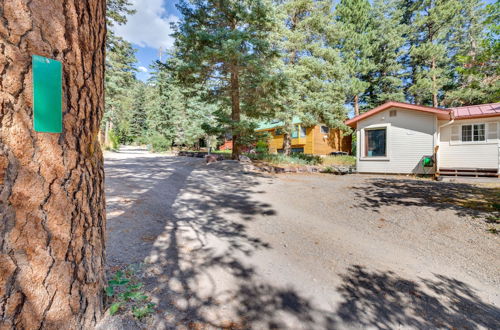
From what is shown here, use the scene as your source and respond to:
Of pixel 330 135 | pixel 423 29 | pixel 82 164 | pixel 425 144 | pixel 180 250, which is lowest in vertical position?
pixel 180 250

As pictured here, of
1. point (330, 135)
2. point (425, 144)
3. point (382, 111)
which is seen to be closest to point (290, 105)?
point (382, 111)

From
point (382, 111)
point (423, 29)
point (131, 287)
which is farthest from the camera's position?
point (423, 29)

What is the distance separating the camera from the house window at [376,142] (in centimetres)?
1131

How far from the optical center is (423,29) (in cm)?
2103

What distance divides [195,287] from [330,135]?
21.7m

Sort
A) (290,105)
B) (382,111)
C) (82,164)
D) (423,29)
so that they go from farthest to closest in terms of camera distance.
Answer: (423,29) < (290,105) < (382,111) < (82,164)

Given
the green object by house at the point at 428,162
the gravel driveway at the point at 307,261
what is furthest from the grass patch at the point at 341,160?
the gravel driveway at the point at 307,261

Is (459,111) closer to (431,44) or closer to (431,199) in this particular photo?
(431,199)

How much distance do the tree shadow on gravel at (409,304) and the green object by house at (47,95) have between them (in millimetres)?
2319

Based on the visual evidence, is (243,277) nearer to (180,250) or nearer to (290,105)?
(180,250)

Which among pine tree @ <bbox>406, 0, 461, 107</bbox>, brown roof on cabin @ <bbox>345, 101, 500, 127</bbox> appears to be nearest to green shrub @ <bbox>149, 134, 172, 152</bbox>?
brown roof on cabin @ <bbox>345, 101, 500, 127</bbox>

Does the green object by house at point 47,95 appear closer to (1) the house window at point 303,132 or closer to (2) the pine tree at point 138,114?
(1) the house window at point 303,132

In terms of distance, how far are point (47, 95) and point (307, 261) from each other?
2612 mm

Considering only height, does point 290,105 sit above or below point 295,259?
above
